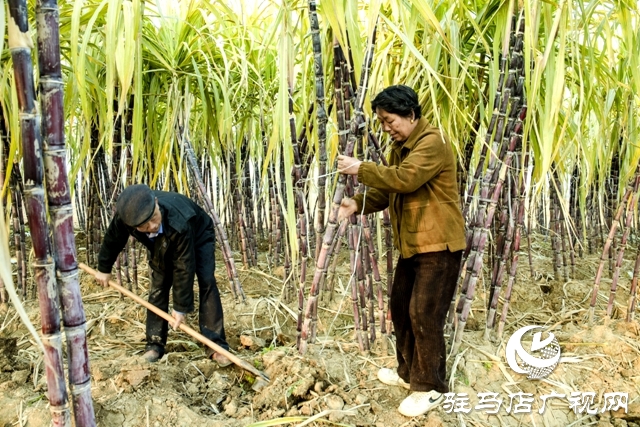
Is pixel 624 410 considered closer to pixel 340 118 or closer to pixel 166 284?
pixel 340 118

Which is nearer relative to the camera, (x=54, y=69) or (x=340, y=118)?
(x=54, y=69)

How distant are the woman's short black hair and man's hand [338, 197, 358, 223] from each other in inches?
11.5

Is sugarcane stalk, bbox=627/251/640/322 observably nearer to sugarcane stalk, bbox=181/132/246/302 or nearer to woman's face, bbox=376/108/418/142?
woman's face, bbox=376/108/418/142

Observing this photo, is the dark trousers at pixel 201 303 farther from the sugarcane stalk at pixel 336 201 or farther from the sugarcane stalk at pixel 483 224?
the sugarcane stalk at pixel 483 224

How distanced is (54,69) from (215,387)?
1.26 m

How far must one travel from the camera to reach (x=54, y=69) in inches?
30.7

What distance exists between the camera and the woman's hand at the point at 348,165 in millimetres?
1346

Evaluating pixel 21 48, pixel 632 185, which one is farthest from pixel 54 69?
pixel 632 185

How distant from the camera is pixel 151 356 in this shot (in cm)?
193

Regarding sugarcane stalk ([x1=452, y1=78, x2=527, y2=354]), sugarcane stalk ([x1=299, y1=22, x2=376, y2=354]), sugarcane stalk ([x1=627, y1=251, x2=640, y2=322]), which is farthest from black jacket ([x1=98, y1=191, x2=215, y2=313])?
sugarcane stalk ([x1=627, y1=251, x2=640, y2=322])

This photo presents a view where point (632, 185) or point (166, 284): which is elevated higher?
point (632, 185)

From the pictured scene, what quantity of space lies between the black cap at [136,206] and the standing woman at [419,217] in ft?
2.05
